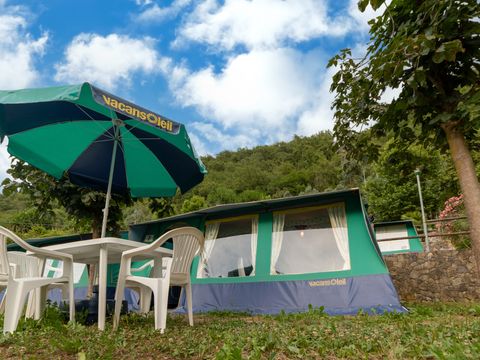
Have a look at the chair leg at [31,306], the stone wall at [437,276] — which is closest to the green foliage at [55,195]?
the chair leg at [31,306]

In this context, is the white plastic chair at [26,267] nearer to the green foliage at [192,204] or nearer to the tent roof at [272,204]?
the tent roof at [272,204]

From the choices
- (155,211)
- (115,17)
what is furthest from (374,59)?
(115,17)

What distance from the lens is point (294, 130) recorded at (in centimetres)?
5884

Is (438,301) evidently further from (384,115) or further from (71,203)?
(71,203)

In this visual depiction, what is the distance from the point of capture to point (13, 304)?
8.20 ft

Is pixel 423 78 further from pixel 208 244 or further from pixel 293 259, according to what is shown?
pixel 208 244

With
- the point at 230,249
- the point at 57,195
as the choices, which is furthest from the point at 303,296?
the point at 57,195

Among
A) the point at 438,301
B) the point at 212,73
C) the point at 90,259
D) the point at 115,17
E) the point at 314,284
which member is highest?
the point at 212,73

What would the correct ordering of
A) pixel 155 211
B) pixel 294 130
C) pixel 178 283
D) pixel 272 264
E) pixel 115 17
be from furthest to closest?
pixel 294 130, pixel 115 17, pixel 155 211, pixel 272 264, pixel 178 283

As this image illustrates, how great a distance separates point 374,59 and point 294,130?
5687cm

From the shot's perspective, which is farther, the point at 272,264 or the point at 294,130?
the point at 294,130

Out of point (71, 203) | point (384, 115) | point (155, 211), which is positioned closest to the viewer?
point (384, 115)

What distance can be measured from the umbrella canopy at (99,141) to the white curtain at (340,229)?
2.06 meters

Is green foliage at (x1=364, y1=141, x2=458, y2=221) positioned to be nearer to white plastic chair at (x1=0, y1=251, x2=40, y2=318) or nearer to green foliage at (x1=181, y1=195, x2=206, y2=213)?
white plastic chair at (x1=0, y1=251, x2=40, y2=318)
